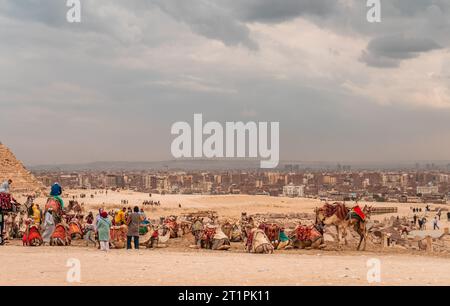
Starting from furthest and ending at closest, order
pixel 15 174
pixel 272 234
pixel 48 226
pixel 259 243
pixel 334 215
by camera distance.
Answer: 1. pixel 15 174
2. pixel 334 215
3. pixel 272 234
4. pixel 48 226
5. pixel 259 243

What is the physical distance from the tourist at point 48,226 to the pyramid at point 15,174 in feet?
163

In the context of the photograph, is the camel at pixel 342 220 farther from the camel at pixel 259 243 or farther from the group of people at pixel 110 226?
the group of people at pixel 110 226

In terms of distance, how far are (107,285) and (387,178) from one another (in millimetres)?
176206

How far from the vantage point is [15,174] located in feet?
216

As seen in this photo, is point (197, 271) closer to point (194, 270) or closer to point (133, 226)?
point (194, 270)

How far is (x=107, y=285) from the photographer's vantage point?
8.39 m

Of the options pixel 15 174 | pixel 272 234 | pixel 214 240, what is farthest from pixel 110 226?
pixel 15 174

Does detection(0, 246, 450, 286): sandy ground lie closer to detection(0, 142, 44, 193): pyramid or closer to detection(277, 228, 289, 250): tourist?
detection(277, 228, 289, 250): tourist

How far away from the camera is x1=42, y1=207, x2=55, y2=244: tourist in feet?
48.0

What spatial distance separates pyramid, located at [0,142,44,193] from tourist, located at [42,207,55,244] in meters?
49.8

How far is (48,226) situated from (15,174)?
54778 mm

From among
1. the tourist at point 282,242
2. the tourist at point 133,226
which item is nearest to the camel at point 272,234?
the tourist at point 282,242
